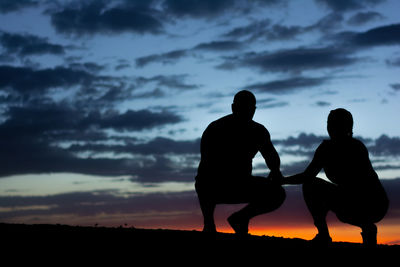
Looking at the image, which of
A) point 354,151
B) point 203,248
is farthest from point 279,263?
point 354,151

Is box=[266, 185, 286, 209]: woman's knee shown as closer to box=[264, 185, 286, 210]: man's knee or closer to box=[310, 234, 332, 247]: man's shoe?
box=[264, 185, 286, 210]: man's knee

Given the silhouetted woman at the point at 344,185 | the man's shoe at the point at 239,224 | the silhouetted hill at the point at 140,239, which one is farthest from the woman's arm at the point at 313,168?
the man's shoe at the point at 239,224

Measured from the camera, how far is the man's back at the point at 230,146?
13.0 m

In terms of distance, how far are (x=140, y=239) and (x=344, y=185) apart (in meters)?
4.22

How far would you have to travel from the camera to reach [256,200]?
43.0 ft

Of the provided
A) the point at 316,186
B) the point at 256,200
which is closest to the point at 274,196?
the point at 256,200

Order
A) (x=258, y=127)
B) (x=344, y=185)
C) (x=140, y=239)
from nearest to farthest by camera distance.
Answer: (x=140, y=239)
(x=344, y=185)
(x=258, y=127)

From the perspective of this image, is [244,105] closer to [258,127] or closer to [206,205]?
[258,127]

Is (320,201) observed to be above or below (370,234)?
above

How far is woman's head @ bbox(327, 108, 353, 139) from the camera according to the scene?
40.0 feet

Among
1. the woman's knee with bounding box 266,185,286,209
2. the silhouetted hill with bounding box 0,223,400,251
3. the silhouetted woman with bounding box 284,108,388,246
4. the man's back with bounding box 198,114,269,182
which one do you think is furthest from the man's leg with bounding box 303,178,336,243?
the man's back with bounding box 198,114,269,182

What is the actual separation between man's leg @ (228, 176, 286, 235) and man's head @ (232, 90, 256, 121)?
4.36 feet

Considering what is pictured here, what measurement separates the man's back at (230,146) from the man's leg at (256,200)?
1.02 ft

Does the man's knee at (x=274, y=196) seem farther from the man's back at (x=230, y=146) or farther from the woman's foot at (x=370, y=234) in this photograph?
the woman's foot at (x=370, y=234)
